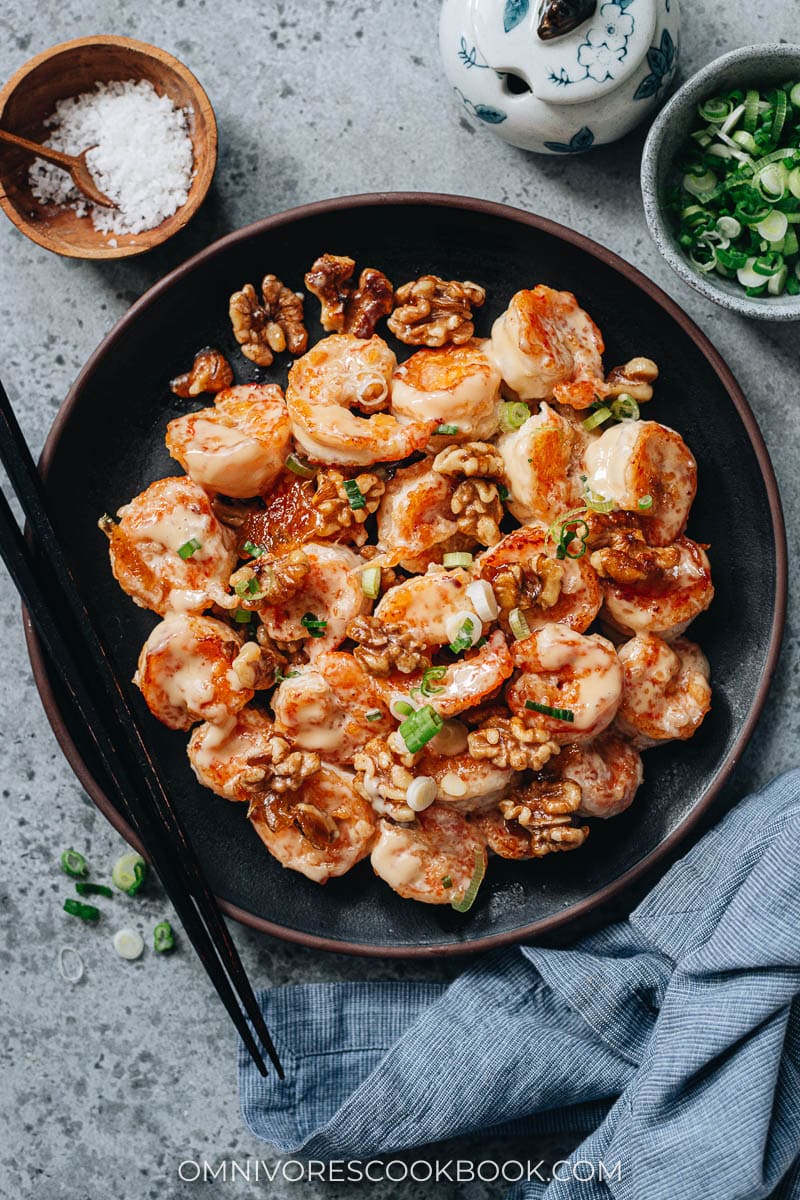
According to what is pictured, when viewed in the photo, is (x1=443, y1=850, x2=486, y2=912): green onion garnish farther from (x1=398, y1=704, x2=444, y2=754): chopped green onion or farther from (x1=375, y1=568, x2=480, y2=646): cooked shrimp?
(x1=375, y1=568, x2=480, y2=646): cooked shrimp

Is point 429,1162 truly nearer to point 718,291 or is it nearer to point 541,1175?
point 541,1175

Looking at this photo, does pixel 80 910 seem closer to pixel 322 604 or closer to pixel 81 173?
pixel 322 604

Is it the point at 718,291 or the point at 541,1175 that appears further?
the point at 541,1175

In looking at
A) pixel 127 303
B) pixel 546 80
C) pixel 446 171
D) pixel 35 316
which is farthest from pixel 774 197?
pixel 35 316

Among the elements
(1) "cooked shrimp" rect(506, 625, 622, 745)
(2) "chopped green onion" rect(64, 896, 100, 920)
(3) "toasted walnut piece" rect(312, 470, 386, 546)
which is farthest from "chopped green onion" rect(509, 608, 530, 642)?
(2) "chopped green onion" rect(64, 896, 100, 920)

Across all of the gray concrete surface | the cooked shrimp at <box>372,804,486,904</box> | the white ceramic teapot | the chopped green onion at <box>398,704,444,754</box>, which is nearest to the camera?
the white ceramic teapot
